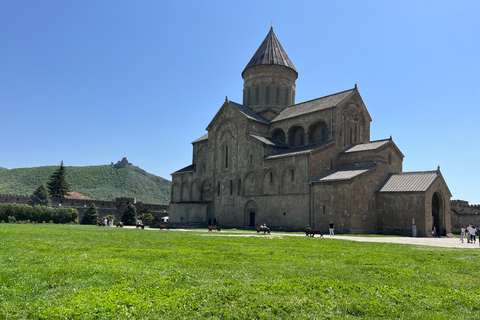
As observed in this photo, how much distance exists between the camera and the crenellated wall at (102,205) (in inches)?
1788

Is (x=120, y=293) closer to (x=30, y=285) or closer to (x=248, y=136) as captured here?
(x=30, y=285)

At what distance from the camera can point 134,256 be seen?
1091 cm

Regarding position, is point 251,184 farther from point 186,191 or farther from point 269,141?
point 186,191

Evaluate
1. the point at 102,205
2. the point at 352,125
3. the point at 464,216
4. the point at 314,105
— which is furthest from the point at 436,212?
the point at 102,205

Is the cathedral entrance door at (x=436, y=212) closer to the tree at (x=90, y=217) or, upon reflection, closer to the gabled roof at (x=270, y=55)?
the gabled roof at (x=270, y=55)

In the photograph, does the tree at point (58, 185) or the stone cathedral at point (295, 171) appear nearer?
the stone cathedral at point (295, 171)

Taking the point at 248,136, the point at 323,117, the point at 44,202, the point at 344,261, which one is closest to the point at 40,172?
the point at 44,202

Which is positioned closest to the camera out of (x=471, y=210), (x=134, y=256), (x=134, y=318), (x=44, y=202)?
(x=134, y=318)

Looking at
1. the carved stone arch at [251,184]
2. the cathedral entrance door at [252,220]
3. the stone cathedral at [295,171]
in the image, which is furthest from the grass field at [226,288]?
the cathedral entrance door at [252,220]

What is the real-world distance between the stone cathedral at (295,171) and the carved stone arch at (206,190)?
4.5 inches

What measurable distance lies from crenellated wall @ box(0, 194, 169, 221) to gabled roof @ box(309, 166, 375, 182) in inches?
1098

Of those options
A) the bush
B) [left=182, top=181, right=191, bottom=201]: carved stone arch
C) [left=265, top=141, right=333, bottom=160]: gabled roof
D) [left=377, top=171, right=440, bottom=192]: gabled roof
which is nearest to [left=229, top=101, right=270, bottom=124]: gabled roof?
[left=265, top=141, right=333, bottom=160]: gabled roof

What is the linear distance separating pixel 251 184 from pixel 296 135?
7165 millimetres

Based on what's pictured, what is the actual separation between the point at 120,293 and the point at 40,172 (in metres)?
111
